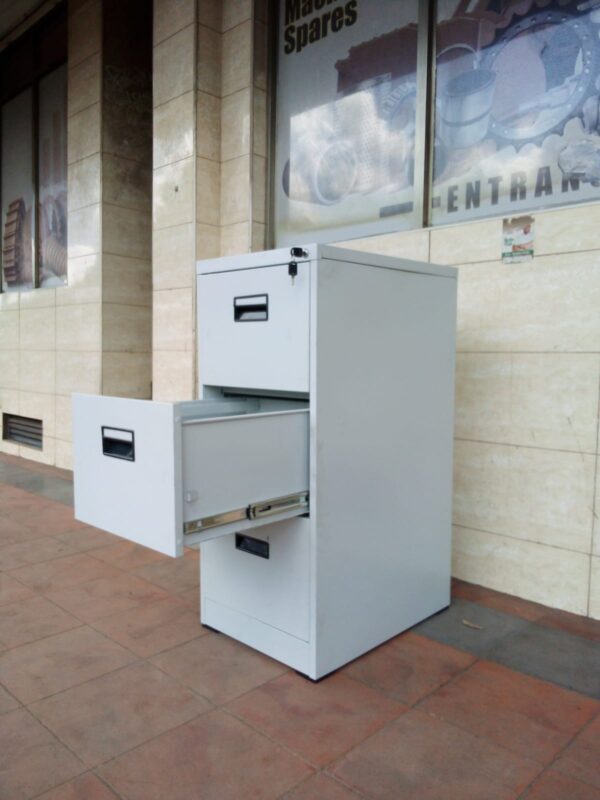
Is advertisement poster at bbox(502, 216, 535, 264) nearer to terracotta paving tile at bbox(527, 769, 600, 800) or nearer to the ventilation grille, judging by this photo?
terracotta paving tile at bbox(527, 769, 600, 800)

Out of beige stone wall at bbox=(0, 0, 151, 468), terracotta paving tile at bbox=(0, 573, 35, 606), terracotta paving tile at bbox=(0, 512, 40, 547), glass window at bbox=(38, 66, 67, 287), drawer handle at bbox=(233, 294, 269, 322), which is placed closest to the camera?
drawer handle at bbox=(233, 294, 269, 322)

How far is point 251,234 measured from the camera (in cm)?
433

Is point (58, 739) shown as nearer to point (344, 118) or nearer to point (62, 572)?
point (62, 572)

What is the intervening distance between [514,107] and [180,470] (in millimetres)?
2525

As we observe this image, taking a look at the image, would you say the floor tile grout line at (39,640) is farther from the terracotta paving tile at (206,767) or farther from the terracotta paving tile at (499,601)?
the terracotta paving tile at (499,601)

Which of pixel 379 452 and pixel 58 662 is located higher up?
pixel 379 452

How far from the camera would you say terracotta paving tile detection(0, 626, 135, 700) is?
7.80 ft

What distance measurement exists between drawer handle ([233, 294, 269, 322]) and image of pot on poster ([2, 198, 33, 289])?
Answer: 5185mm

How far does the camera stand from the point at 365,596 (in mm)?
2590

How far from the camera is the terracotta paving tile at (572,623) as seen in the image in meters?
2.79

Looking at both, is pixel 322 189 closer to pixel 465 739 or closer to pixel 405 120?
pixel 405 120

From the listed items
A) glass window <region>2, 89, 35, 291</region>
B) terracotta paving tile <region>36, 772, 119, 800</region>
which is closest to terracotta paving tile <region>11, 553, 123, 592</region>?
terracotta paving tile <region>36, 772, 119, 800</region>

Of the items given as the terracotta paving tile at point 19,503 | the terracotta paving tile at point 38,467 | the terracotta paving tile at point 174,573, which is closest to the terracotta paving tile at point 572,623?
the terracotta paving tile at point 174,573

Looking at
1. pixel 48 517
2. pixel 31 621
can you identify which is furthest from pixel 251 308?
pixel 48 517
